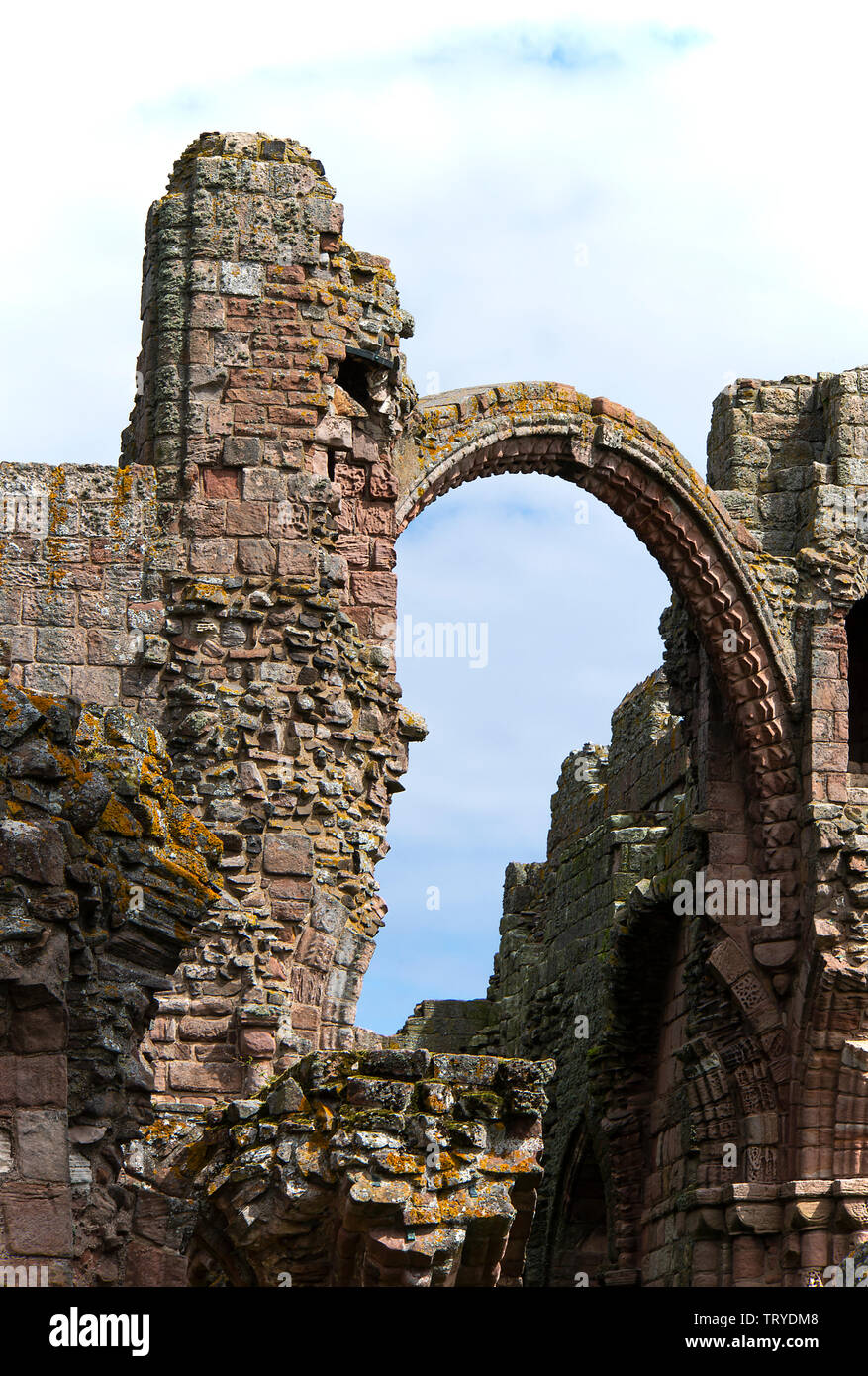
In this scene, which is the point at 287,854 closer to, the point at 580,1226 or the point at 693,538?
the point at 693,538

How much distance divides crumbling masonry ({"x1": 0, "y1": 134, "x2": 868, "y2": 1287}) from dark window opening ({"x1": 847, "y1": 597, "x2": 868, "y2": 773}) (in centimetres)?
3

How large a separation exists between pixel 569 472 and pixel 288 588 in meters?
3.51

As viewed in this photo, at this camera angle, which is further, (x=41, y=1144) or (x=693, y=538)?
(x=693, y=538)

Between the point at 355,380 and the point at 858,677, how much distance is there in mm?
5908

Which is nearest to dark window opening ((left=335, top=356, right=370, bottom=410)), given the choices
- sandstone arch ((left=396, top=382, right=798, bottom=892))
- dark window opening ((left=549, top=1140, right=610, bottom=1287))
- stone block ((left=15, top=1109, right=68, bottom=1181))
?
sandstone arch ((left=396, top=382, right=798, bottom=892))

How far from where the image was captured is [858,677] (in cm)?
2025

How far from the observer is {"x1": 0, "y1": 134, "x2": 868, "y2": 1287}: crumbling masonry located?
8.89 metres

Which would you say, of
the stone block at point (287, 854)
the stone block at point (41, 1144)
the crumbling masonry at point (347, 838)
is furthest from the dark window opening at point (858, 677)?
the stone block at point (41, 1144)

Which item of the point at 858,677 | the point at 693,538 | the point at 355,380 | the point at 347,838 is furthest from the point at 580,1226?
the point at 355,380

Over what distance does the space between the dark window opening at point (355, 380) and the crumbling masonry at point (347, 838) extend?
0.02 metres

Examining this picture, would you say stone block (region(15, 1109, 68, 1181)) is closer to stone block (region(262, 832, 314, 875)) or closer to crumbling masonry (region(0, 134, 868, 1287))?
crumbling masonry (region(0, 134, 868, 1287))

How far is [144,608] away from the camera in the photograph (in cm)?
1522
